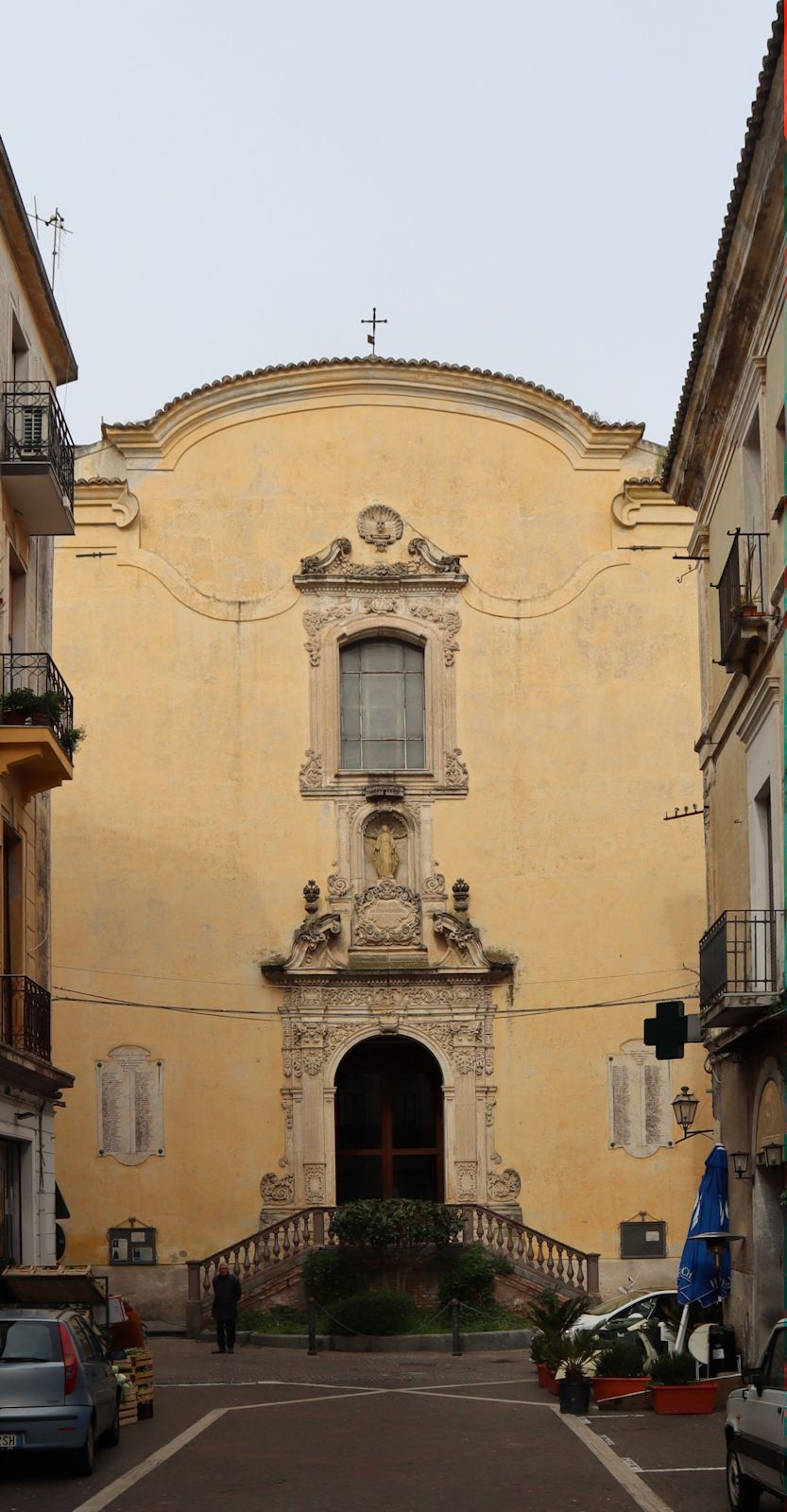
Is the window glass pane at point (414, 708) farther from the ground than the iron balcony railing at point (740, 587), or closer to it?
farther from the ground

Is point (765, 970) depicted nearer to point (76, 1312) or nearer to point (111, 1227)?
point (76, 1312)

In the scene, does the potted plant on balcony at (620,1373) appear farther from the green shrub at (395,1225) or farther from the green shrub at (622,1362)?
the green shrub at (395,1225)

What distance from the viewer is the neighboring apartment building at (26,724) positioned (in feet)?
73.9

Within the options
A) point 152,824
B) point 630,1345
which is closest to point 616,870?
point 152,824

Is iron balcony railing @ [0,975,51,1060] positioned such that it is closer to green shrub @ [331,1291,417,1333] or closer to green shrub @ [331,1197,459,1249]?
green shrub @ [331,1291,417,1333]

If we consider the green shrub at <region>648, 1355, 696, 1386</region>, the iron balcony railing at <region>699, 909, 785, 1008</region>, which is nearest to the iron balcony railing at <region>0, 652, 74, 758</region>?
the iron balcony railing at <region>699, 909, 785, 1008</region>

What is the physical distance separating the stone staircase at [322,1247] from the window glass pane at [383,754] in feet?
23.2

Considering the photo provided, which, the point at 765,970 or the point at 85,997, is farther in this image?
the point at 85,997

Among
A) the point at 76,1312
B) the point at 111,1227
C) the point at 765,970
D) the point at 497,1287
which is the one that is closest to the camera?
the point at 76,1312

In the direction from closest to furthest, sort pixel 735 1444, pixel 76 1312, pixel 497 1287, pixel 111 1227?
1. pixel 735 1444
2. pixel 76 1312
3. pixel 497 1287
4. pixel 111 1227

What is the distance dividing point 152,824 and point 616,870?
289 inches

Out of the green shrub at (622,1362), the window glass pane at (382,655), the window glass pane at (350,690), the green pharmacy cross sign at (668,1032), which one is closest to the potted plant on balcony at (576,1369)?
the green shrub at (622,1362)

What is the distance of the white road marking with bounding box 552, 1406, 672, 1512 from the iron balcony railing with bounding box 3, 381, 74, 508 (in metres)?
11.2

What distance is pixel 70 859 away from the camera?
3353 centimetres
